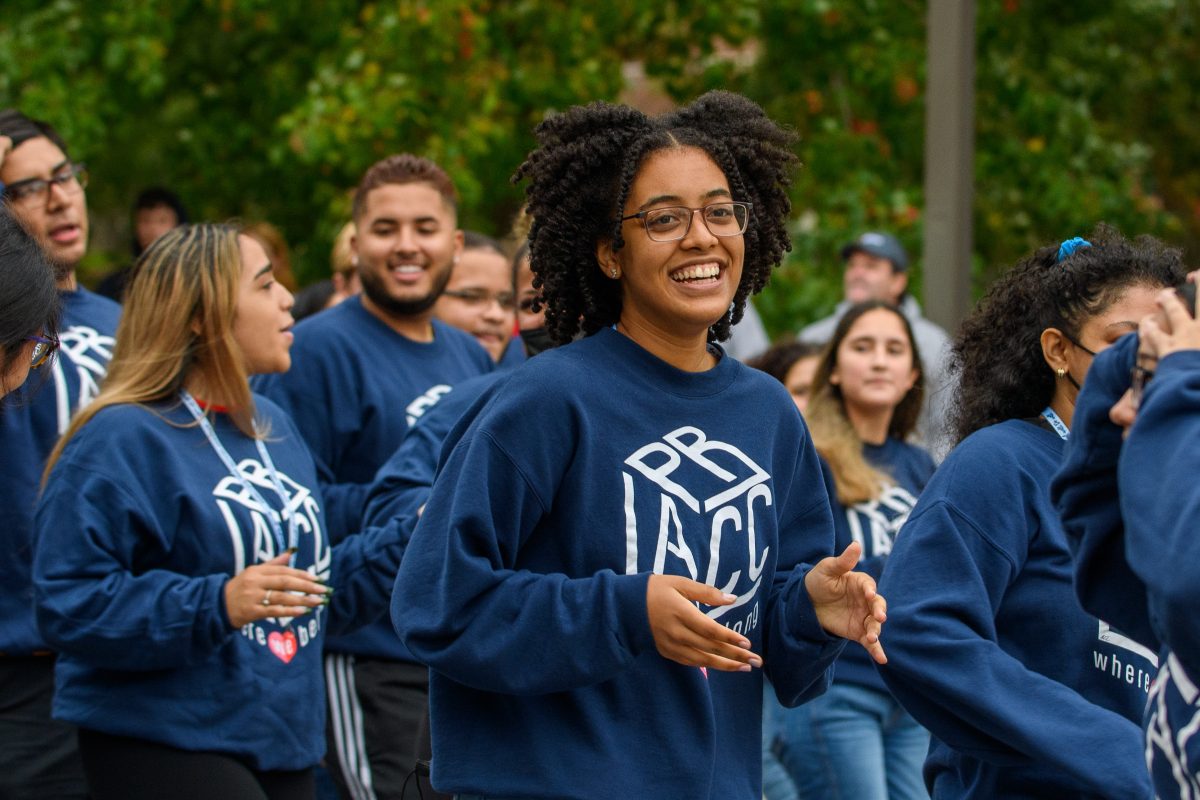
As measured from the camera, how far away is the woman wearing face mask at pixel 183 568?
4027 mm

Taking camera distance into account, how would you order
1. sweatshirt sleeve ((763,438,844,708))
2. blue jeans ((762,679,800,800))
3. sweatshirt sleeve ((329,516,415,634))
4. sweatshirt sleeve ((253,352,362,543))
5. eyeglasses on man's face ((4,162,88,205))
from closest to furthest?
sweatshirt sleeve ((763,438,844,708)) → sweatshirt sleeve ((329,516,415,634)) → eyeglasses on man's face ((4,162,88,205)) → sweatshirt sleeve ((253,352,362,543)) → blue jeans ((762,679,800,800))

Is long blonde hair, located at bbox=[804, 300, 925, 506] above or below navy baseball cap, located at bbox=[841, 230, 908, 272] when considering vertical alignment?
below

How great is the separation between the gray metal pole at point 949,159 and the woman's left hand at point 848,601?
523 centimetres

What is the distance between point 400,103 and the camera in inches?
394

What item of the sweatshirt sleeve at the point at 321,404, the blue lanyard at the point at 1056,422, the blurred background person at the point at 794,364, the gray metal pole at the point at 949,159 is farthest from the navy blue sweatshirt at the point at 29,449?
the gray metal pole at the point at 949,159

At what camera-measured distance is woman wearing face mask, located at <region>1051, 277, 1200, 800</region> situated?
7.45ft

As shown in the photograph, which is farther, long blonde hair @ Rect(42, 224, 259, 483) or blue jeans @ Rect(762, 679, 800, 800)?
blue jeans @ Rect(762, 679, 800, 800)

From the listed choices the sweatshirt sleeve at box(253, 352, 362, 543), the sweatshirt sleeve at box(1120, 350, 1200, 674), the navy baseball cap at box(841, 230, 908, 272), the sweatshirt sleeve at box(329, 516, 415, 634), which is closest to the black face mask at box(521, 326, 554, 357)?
the sweatshirt sleeve at box(253, 352, 362, 543)

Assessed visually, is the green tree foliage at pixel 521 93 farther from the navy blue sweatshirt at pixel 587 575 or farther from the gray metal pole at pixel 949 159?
the navy blue sweatshirt at pixel 587 575

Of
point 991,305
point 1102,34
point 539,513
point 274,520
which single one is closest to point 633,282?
point 539,513

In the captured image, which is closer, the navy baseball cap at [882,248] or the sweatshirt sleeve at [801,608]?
the sweatshirt sleeve at [801,608]

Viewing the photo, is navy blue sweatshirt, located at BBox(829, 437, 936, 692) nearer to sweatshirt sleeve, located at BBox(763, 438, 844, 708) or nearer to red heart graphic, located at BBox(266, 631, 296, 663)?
sweatshirt sleeve, located at BBox(763, 438, 844, 708)

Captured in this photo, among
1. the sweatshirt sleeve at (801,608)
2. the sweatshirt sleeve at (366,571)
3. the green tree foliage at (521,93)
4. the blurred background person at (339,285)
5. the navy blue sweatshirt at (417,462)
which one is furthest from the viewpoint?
the green tree foliage at (521,93)

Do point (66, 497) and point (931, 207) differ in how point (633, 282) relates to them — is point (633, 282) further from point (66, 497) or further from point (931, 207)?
point (931, 207)
